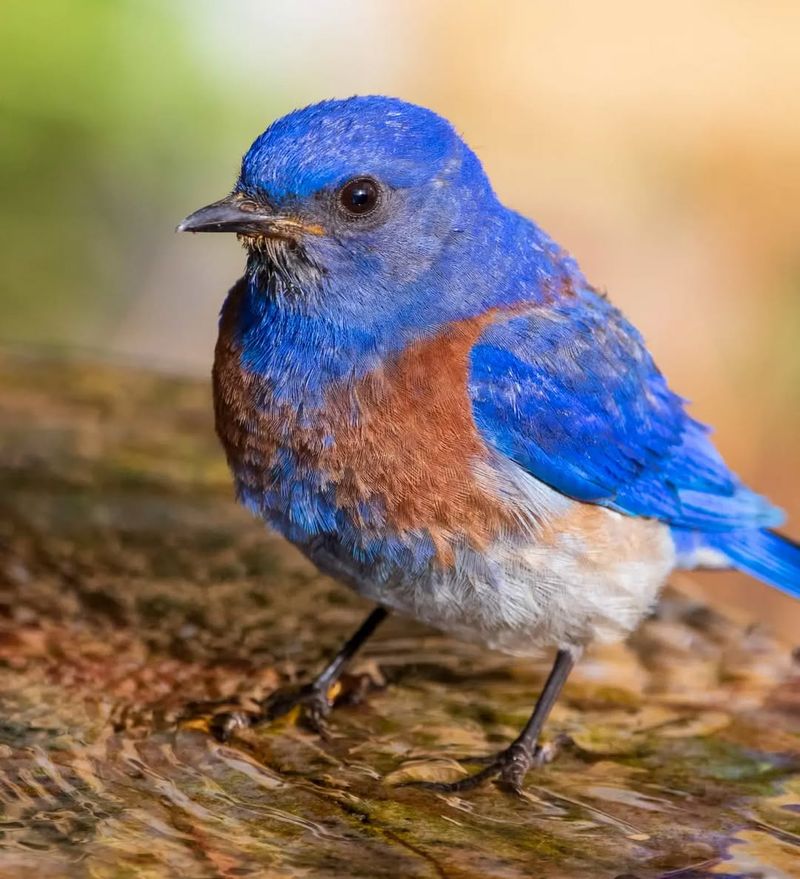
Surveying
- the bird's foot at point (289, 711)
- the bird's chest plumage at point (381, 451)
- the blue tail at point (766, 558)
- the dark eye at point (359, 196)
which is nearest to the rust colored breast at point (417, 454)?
the bird's chest plumage at point (381, 451)

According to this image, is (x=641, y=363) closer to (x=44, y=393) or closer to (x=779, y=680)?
(x=779, y=680)

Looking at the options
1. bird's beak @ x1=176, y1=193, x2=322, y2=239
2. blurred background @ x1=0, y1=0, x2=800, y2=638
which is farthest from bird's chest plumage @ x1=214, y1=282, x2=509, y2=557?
blurred background @ x1=0, y1=0, x2=800, y2=638

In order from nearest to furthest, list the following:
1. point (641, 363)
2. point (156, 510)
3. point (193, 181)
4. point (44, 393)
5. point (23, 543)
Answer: point (641, 363) → point (23, 543) → point (156, 510) → point (44, 393) → point (193, 181)

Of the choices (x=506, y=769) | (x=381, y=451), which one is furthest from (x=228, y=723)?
(x=381, y=451)

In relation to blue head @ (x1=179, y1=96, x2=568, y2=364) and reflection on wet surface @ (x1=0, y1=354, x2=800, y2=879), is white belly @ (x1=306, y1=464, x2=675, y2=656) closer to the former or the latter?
reflection on wet surface @ (x1=0, y1=354, x2=800, y2=879)

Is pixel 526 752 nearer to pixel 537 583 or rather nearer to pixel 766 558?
pixel 537 583

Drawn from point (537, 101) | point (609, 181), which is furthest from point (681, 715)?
point (537, 101)

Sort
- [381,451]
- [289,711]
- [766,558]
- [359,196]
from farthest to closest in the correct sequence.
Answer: [766,558] < [289,711] < [359,196] < [381,451]

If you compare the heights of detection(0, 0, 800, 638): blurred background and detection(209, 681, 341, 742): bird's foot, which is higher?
detection(0, 0, 800, 638): blurred background
